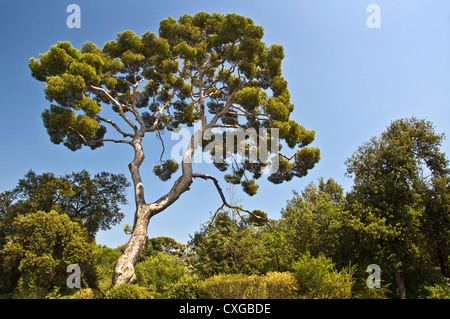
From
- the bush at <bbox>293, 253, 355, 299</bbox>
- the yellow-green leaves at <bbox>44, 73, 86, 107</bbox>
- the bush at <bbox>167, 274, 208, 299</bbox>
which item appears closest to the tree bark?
the bush at <bbox>167, 274, 208, 299</bbox>

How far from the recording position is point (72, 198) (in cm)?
1602

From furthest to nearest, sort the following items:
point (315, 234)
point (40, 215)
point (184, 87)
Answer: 1. point (184, 87)
2. point (315, 234)
3. point (40, 215)

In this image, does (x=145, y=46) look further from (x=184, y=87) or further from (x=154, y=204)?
(x=154, y=204)

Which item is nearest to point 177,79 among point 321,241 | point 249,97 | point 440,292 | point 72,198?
point 249,97

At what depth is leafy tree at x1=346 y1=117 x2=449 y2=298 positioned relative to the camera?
476 inches

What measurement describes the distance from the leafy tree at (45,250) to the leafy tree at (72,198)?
1601mm

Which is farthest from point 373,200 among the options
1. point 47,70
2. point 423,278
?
point 47,70

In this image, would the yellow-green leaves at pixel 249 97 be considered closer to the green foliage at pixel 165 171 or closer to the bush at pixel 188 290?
the green foliage at pixel 165 171

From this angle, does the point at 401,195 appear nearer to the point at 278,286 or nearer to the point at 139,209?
the point at 278,286

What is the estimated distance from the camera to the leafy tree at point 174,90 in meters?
13.7

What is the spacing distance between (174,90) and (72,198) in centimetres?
1030

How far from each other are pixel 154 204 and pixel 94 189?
224 inches

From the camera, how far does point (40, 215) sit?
1284 centimetres

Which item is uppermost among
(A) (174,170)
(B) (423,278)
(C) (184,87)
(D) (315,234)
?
(C) (184,87)
